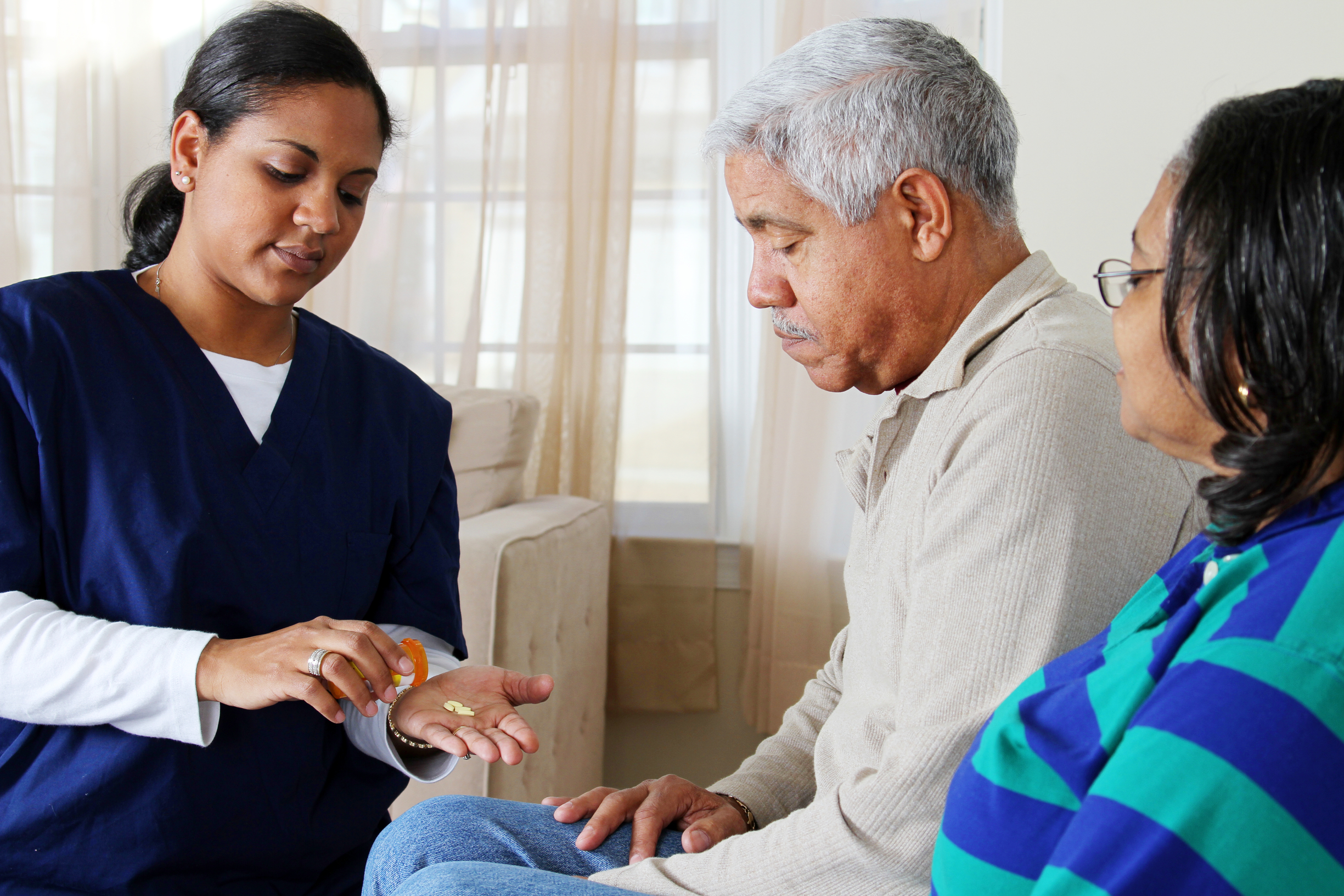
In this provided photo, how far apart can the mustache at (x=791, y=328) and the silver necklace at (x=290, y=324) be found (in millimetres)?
590

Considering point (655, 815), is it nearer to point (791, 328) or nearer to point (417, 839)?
point (417, 839)

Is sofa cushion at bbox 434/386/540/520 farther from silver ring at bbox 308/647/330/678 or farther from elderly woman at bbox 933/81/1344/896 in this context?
elderly woman at bbox 933/81/1344/896

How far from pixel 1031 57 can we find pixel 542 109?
3.66 feet

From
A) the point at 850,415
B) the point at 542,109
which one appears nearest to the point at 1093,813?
the point at 850,415

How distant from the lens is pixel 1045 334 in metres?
0.85

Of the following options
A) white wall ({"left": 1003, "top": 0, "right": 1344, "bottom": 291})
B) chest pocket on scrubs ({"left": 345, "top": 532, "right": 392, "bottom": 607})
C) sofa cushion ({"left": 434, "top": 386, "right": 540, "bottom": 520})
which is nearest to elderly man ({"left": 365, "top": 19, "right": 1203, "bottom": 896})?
chest pocket on scrubs ({"left": 345, "top": 532, "right": 392, "bottom": 607})

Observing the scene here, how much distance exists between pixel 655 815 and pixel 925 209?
647 millimetres

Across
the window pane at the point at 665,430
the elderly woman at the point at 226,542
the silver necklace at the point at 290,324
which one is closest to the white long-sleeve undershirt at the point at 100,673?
the elderly woman at the point at 226,542

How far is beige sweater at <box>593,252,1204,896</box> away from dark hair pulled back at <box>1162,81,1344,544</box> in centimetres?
16

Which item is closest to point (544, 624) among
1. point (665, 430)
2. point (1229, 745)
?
point (665, 430)

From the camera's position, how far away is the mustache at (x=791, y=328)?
3.41 feet

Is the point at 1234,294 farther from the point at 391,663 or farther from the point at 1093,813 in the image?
the point at 391,663

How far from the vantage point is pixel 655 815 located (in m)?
1.05

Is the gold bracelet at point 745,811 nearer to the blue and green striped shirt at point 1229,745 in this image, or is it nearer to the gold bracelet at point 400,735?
the gold bracelet at point 400,735
